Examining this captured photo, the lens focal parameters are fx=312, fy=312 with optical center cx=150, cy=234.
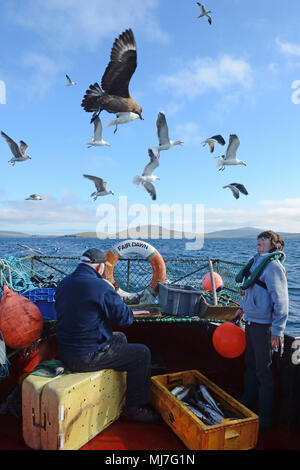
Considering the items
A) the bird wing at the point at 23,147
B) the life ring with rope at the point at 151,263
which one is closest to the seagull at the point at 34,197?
the bird wing at the point at 23,147

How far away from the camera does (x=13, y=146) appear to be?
1127 cm

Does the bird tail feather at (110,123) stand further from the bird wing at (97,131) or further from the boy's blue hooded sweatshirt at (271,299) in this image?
the boy's blue hooded sweatshirt at (271,299)

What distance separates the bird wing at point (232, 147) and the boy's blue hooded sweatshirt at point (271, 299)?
33.9ft

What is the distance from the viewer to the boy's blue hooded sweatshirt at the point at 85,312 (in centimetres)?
241

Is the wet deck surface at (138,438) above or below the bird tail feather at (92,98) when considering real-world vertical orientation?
below

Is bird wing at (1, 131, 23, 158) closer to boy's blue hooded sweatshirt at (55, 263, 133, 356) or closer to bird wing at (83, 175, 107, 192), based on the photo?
bird wing at (83, 175, 107, 192)

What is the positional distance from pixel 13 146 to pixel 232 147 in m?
8.29

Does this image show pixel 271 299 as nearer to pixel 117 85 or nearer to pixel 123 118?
pixel 117 85

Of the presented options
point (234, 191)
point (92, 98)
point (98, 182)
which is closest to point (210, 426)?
point (92, 98)

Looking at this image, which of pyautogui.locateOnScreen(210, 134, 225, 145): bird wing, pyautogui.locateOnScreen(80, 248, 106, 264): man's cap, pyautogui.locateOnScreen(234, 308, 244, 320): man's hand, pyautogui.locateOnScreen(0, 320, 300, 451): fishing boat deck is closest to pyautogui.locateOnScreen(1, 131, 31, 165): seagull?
pyautogui.locateOnScreen(210, 134, 225, 145): bird wing

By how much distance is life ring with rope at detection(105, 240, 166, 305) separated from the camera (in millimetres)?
4516
